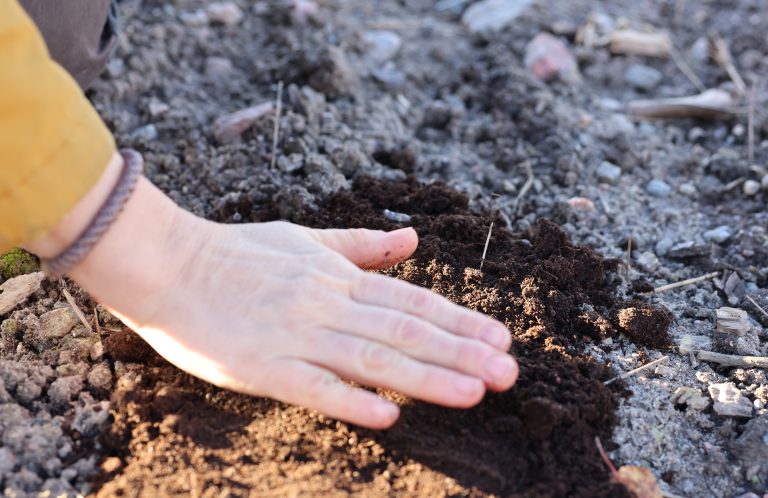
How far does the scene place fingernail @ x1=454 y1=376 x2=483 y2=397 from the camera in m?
1.84

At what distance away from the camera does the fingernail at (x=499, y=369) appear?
1.86m

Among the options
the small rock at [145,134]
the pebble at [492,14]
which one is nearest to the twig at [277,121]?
the small rock at [145,134]

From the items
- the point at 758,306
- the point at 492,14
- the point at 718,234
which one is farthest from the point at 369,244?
the point at 492,14

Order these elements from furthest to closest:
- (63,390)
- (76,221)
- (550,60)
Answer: (550,60) → (63,390) → (76,221)

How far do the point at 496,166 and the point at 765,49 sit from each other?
5.78 feet

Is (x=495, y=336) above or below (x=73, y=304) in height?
above

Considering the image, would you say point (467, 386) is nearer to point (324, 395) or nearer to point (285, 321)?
point (324, 395)

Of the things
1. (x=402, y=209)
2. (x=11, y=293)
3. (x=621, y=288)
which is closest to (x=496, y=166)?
(x=402, y=209)

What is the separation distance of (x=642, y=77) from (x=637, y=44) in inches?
9.3

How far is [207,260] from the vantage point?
1978 millimetres

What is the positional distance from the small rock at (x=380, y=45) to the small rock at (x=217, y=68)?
65 cm

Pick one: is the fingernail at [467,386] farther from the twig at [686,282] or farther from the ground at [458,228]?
the twig at [686,282]

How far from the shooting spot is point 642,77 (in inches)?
150

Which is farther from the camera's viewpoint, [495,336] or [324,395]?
[495,336]
